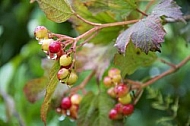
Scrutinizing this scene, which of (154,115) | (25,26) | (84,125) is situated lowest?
(154,115)

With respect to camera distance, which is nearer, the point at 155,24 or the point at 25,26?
the point at 155,24

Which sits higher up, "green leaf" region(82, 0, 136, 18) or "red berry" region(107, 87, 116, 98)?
"green leaf" region(82, 0, 136, 18)

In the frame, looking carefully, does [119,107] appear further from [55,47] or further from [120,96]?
→ [55,47]

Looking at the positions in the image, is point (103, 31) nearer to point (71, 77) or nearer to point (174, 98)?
point (71, 77)

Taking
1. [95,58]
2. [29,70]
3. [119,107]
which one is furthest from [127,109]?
[29,70]

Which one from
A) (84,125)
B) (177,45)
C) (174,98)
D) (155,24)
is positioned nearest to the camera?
(155,24)

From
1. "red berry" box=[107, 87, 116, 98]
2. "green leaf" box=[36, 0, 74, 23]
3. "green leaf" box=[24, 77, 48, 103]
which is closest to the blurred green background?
"green leaf" box=[24, 77, 48, 103]

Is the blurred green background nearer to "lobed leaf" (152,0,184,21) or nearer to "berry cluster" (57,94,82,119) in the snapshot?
"berry cluster" (57,94,82,119)

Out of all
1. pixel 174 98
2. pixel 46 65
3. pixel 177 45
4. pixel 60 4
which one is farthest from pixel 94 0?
pixel 177 45
